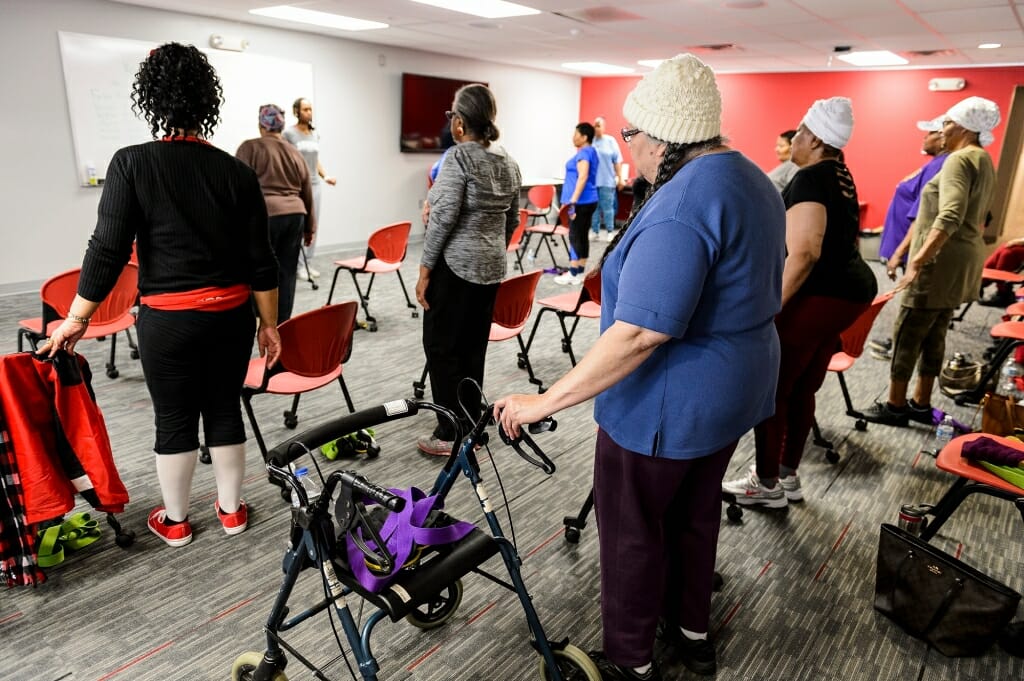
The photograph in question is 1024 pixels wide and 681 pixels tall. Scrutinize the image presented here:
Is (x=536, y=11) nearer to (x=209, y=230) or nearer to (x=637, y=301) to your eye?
(x=209, y=230)

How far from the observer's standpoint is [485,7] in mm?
5469

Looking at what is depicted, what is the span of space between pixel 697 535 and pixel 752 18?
4961 mm

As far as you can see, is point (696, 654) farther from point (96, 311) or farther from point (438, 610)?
point (96, 311)

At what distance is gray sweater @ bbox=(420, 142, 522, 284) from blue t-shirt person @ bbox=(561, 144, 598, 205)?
4.27 m

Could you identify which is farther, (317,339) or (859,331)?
(859,331)

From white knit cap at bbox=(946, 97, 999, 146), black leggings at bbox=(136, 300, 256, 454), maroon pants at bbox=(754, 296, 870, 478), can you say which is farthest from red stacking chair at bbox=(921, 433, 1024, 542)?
black leggings at bbox=(136, 300, 256, 454)

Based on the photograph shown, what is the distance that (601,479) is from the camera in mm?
1617

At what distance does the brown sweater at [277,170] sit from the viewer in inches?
148

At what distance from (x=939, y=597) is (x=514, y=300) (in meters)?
2.20

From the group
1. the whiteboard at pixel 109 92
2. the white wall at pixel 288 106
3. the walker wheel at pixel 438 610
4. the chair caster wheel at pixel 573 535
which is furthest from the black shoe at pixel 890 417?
the white wall at pixel 288 106

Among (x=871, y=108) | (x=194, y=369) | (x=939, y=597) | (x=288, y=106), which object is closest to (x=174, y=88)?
(x=194, y=369)

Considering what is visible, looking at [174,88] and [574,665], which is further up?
[174,88]

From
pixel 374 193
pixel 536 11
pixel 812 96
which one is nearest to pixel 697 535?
pixel 536 11

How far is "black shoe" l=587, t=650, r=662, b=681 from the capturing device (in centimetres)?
170
